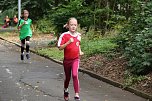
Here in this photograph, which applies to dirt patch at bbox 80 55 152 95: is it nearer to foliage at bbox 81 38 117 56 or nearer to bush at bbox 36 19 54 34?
foliage at bbox 81 38 117 56

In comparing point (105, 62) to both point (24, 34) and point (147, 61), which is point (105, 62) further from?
point (24, 34)

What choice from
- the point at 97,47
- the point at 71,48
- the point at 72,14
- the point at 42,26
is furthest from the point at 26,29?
the point at 42,26

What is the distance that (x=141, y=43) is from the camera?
994 cm

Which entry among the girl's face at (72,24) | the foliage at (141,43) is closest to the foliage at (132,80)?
the foliage at (141,43)

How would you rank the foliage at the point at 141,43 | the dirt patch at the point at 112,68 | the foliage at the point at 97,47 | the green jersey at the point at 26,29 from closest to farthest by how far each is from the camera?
the dirt patch at the point at 112,68 < the foliage at the point at 141,43 < the foliage at the point at 97,47 < the green jersey at the point at 26,29

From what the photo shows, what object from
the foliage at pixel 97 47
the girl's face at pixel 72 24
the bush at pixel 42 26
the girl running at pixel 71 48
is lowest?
the bush at pixel 42 26

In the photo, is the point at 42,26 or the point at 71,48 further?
the point at 42,26

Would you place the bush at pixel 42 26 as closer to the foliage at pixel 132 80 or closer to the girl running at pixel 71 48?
the foliage at pixel 132 80

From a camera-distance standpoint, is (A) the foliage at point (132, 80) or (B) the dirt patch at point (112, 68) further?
(A) the foliage at point (132, 80)

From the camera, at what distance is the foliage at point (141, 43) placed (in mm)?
9672

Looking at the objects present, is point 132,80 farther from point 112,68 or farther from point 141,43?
point 112,68

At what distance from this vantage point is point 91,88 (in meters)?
9.48

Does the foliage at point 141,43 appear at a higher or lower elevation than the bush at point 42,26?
higher

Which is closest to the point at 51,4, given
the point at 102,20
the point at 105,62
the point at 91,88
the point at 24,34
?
the point at 102,20
